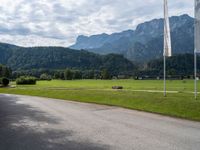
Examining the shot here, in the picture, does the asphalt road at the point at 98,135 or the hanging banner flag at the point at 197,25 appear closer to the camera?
the asphalt road at the point at 98,135

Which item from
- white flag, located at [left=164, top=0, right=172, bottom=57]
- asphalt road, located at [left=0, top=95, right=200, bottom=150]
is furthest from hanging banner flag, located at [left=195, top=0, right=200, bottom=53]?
asphalt road, located at [left=0, top=95, right=200, bottom=150]

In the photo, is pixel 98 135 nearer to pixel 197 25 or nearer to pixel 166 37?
pixel 197 25

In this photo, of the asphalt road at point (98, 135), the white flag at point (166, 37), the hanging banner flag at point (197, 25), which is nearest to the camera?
the asphalt road at point (98, 135)

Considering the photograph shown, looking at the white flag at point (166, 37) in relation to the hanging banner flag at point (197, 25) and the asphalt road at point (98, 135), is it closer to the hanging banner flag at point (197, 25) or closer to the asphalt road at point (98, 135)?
the hanging banner flag at point (197, 25)

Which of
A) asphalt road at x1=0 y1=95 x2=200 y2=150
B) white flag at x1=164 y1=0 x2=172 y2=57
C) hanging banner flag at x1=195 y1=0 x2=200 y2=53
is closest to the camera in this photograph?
asphalt road at x1=0 y1=95 x2=200 y2=150

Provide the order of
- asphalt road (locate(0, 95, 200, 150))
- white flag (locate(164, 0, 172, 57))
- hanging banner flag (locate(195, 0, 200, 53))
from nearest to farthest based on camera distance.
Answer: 1. asphalt road (locate(0, 95, 200, 150))
2. hanging banner flag (locate(195, 0, 200, 53))
3. white flag (locate(164, 0, 172, 57))

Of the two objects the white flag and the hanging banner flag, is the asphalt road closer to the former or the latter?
the hanging banner flag

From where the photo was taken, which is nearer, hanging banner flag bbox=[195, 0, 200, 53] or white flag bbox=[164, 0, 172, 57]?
hanging banner flag bbox=[195, 0, 200, 53]

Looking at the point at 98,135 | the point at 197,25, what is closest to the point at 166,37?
the point at 197,25

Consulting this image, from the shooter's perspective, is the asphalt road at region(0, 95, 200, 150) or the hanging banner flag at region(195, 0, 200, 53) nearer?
the asphalt road at region(0, 95, 200, 150)

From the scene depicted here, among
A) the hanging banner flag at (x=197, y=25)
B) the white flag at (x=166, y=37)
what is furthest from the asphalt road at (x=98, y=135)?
the white flag at (x=166, y=37)

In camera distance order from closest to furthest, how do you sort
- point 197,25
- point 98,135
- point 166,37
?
1. point 98,135
2. point 197,25
3. point 166,37

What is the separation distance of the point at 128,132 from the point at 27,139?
11.0ft

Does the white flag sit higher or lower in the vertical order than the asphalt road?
higher
